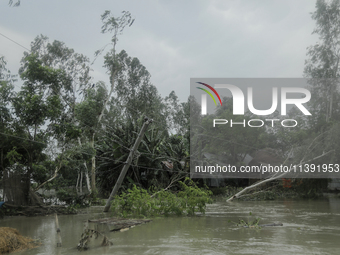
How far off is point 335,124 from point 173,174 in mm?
10760

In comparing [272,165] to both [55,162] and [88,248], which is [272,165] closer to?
[55,162]

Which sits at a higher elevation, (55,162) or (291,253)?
(55,162)

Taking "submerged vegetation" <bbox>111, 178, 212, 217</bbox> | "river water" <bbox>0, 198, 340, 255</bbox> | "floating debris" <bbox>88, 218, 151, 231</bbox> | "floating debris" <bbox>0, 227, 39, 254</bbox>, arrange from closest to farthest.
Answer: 1. "floating debris" <bbox>0, 227, 39, 254</bbox>
2. "river water" <bbox>0, 198, 340, 255</bbox>
3. "floating debris" <bbox>88, 218, 151, 231</bbox>
4. "submerged vegetation" <bbox>111, 178, 212, 217</bbox>

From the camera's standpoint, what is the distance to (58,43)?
1038 inches

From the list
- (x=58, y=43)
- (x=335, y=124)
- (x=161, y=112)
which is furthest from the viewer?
(x=161, y=112)

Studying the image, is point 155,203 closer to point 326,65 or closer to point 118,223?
point 118,223

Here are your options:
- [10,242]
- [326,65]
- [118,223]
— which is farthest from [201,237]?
[326,65]

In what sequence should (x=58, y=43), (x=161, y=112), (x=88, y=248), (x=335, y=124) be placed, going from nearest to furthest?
(x=88, y=248)
(x=335, y=124)
(x=58, y=43)
(x=161, y=112)

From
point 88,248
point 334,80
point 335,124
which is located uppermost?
point 334,80

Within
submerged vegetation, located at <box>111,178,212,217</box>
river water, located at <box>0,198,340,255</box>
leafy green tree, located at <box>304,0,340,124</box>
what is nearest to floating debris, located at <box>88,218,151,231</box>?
river water, located at <box>0,198,340,255</box>

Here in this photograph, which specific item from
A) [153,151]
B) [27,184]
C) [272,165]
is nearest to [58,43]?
[153,151]

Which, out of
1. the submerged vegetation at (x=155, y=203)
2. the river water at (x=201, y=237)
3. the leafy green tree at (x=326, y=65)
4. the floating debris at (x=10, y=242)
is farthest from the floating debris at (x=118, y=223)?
the leafy green tree at (x=326, y=65)

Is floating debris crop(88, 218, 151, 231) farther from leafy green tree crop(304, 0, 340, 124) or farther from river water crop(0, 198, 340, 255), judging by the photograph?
leafy green tree crop(304, 0, 340, 124)
